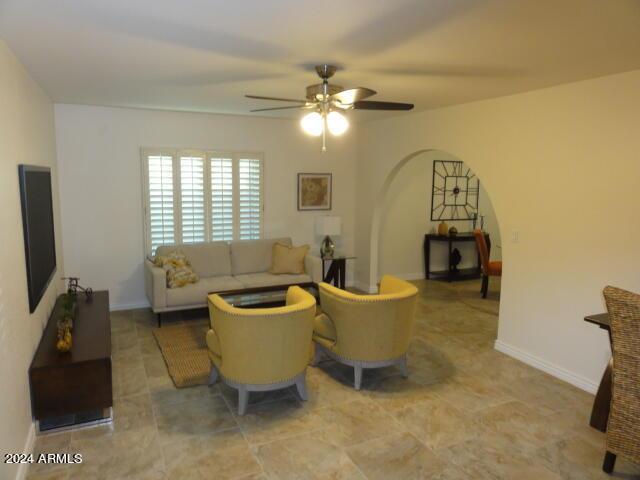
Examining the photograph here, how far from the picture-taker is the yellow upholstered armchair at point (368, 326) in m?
3.61

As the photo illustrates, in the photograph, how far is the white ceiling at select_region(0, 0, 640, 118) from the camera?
2.18 m

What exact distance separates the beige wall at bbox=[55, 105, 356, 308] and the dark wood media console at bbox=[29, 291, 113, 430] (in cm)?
237

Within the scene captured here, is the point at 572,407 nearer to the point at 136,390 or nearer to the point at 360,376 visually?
the point at 360,376

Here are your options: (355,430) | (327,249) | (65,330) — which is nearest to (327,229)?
(327,249)

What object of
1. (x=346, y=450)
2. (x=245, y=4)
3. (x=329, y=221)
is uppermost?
(x=245, y=4)

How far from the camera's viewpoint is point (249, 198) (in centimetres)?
634

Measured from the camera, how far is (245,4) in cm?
213

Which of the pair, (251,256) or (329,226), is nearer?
(251,256)

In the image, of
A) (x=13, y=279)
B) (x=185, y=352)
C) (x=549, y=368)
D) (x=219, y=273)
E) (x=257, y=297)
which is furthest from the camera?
(x=219, y=273)

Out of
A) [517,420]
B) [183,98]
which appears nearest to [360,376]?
[517,420]

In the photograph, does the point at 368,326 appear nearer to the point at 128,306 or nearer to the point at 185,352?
the point at 185,352

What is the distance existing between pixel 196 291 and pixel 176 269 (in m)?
0.36

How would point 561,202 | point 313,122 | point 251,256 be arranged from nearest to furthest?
point 313,122
point 561,202
point 251,256

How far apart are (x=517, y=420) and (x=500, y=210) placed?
2.03 meters
